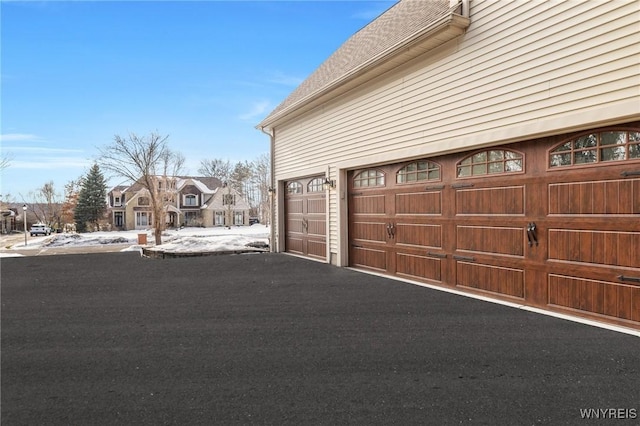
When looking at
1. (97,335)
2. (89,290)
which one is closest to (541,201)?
(97,335)

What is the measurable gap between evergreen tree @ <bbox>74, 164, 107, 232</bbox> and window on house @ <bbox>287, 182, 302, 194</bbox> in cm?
3267

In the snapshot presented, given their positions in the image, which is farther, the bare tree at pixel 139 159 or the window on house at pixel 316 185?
the bare tree at pixel 139 159

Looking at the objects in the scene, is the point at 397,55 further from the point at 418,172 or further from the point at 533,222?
the point at 533,222

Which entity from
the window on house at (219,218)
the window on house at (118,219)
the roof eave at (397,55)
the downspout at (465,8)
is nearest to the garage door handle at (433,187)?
the roof eave at (397,55)

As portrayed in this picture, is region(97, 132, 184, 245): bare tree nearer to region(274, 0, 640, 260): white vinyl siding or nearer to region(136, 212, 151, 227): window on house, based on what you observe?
region(274, 0, 640, 260): white vinyl siding

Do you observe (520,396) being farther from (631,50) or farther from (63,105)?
(63,105)

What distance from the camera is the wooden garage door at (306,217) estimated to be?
31.0 ft

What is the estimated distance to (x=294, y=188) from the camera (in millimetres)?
10828

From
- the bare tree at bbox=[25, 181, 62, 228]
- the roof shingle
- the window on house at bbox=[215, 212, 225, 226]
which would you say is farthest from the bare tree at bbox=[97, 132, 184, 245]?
the bare tree at bbox=[25, 181, 62, 228]

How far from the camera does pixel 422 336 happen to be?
3.72 meters

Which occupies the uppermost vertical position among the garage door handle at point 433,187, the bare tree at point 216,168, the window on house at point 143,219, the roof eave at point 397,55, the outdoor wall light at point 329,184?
the bare tree at point 216,168

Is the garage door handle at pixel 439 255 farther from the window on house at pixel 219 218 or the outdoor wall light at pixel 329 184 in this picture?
the window on house at pixel 219 218

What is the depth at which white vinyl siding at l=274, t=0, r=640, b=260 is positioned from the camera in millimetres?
3908

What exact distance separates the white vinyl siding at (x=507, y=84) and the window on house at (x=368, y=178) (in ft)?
0.91
